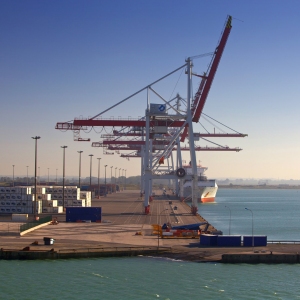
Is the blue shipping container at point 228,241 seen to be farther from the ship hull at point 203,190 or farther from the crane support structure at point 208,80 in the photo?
the ship hull at point 203,190

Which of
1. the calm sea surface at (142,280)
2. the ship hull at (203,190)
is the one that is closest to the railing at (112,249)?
the calm sea surface at (142,280)

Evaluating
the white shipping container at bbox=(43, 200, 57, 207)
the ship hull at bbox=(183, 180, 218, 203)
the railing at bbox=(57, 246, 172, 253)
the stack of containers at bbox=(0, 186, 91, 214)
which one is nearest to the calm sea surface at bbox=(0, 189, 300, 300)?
the railing at bbox=(57, 246, 172, 253)

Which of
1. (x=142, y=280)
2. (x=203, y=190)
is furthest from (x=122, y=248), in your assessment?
(x=203, y=190)

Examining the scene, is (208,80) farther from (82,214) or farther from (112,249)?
(112,249)

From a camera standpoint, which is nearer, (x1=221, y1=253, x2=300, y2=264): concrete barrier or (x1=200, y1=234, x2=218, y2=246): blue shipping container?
(x1=221, y1=253, x2=300, y2=264): concrete barrier

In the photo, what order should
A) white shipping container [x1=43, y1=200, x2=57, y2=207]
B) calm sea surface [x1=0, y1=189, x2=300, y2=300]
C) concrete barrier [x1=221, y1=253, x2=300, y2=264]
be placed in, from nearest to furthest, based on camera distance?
calm sea surface [x1=0, y1=189, x2=300, y2=300]
concrete barrier [x1=221, y1=253, x2=300, y2=264]
white shipping container [x1=43, y1=200, x2=57, y2=207]

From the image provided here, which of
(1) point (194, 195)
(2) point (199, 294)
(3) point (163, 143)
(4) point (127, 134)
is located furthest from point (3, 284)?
A: (3) point (163, 143)

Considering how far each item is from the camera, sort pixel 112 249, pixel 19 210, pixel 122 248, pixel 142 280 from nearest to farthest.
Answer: pixel 142 280, pixel 112 249, pixel 122 248, pixel 19 210

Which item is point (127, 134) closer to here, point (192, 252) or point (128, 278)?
point (192, 252)

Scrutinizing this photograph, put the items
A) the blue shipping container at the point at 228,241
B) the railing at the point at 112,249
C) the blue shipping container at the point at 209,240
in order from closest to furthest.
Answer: the railing at the point at 112,249 < the blue shipping container at the point at 228,241 < the blue shipping container at the point at 209,240


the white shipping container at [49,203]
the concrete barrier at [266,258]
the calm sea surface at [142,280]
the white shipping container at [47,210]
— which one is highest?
the white shipping container at [49,203]

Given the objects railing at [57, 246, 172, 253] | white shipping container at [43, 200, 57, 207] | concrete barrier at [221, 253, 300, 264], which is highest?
white shipping container at [43, 200, 57, 207]

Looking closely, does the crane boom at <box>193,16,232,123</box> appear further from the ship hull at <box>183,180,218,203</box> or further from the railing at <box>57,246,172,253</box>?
the ship hull at <box>183,180,218,203</box>

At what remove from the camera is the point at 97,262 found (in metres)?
32.6
